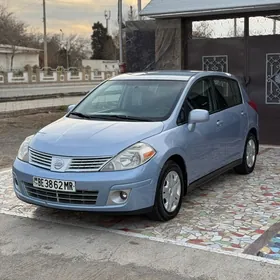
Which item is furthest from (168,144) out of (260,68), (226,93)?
(260,68)

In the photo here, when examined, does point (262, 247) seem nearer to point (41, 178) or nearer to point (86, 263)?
point (86, 263)

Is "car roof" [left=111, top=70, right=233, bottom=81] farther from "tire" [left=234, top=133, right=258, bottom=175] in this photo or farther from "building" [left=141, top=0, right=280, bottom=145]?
"building" [left=141, top=0, right=280, bottom=145]

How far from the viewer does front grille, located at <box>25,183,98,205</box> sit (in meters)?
4.79

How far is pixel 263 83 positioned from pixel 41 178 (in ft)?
21.4

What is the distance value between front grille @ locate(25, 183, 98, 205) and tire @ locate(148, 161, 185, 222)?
0.70 meters

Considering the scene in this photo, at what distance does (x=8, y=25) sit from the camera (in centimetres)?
4862

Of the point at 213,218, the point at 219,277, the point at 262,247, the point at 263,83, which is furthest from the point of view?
the point at 263,83

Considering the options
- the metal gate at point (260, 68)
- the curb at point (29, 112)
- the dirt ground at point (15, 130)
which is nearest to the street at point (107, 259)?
the dirt ground at point (15, 130)

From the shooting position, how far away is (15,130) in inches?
570

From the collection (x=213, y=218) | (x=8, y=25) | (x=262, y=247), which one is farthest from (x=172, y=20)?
(x=8, y=25)

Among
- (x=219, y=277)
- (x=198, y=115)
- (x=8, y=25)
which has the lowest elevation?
(x=219, y=277)

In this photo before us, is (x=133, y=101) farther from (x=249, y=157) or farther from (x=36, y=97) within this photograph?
(x=36, y=97)

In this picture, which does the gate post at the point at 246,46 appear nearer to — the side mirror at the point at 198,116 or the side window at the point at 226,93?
the side window at the point at 226,93

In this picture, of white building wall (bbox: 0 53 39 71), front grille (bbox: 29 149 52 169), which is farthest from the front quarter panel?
white building wall (bbox: 0 53 39 71)
